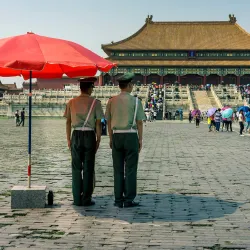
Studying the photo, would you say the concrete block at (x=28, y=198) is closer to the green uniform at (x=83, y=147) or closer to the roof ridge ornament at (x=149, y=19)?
the green uniform at (x=83, y=147)

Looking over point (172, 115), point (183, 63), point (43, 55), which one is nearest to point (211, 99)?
point (172, 115)

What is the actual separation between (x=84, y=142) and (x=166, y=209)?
1.25 metres

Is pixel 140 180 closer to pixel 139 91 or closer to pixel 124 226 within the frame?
pixel 124 226

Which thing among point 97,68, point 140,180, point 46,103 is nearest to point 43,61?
point 97,68

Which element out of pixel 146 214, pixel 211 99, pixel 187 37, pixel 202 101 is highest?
pixel 187 37

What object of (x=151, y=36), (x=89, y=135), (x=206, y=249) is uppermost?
(x=151, y=36)

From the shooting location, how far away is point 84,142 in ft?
21.9

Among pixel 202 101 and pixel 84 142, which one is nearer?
pixel 84 142

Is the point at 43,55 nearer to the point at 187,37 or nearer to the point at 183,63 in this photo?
the point at 183,63

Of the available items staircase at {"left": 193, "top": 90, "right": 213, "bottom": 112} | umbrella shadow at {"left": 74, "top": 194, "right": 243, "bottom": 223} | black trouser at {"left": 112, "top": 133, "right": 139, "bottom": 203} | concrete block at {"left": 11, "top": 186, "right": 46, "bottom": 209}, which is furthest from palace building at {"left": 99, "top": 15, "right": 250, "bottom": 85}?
concrete block at {"left": 11, "top": 186, "right": 46, "bottom": 209}

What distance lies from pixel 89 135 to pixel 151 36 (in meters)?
Result: 68.3

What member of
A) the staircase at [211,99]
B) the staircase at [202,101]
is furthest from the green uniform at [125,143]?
the staircase at [211,99]

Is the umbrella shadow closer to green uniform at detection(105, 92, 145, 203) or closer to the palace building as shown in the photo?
green uniform at detection(105, 92, 145, 203)

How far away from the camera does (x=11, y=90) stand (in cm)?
7662
